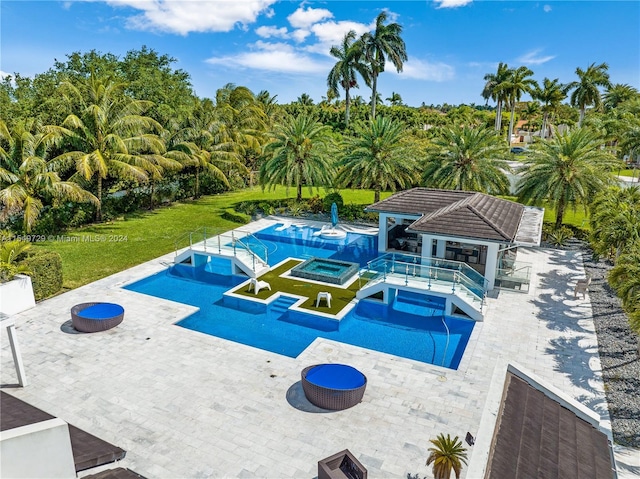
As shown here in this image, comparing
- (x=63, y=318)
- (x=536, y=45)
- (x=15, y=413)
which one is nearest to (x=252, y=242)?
(x=63, y=318)

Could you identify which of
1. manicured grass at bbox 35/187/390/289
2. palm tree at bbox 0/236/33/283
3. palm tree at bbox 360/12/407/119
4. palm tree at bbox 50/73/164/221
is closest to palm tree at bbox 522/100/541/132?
palm tree at bbox 360/12/407/119

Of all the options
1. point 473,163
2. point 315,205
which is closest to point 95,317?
point 315,205

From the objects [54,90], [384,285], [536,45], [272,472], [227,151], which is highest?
[536,45]

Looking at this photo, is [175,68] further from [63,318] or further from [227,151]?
[63,318]

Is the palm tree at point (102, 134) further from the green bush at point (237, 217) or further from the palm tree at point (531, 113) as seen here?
the palm tree at point (531, 113)

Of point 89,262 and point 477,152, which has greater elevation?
point 477,152

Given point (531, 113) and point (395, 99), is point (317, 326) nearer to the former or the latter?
point (531, 113)

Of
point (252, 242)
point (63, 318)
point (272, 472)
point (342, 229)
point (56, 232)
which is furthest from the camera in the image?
point (342, 229)

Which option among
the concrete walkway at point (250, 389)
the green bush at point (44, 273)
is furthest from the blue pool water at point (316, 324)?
the green bush at point (44, 273)
